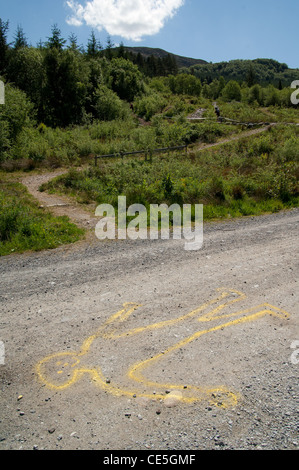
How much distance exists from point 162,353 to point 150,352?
168 millimetres

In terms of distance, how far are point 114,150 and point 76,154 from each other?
2347 mm

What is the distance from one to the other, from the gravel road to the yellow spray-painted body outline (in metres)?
0.02

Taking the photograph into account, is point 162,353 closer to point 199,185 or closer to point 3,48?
point 199,185

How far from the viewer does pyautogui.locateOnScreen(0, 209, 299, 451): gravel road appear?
11.1 ft

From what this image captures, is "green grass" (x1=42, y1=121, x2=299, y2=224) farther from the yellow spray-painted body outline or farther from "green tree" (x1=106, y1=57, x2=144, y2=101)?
"green tree" (x1=106, y1=57, x2=144, y2=101)

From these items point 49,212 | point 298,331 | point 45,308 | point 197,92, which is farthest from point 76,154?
point 197,92

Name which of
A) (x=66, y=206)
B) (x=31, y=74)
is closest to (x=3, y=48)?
(x=31, y=74)

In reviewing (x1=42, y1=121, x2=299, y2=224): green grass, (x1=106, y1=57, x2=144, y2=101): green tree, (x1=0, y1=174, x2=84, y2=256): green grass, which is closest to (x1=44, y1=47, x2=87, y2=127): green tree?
(x1=106, y1=57, x2=144, y2=101): green tree

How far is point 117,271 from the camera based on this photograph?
7.08 m

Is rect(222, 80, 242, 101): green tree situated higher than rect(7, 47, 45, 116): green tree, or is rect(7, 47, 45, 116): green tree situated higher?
rect(222, 80, 242, 101): green tree

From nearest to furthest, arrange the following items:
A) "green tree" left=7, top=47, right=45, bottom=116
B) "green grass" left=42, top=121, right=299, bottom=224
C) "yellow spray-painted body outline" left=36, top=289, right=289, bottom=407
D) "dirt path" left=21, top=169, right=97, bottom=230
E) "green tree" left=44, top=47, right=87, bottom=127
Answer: "yellow spray-painted body outline" left=36, top=289, right=289, bottom=407 < "dirt path" left=21, top=169, right=97, bottom=230 < "green grass" left=42, top=121, right=299, bottom=224 < "green tree" left=44, top=47, right=87, bottom=127 < "green tree" left=7, top=47, right=45, bottom=116

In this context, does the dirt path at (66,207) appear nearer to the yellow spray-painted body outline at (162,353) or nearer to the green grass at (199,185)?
the green grass at (199,185)

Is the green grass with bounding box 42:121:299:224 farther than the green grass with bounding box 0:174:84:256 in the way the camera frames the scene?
Yes

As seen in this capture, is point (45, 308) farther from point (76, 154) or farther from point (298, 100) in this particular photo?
point (298, 100)
